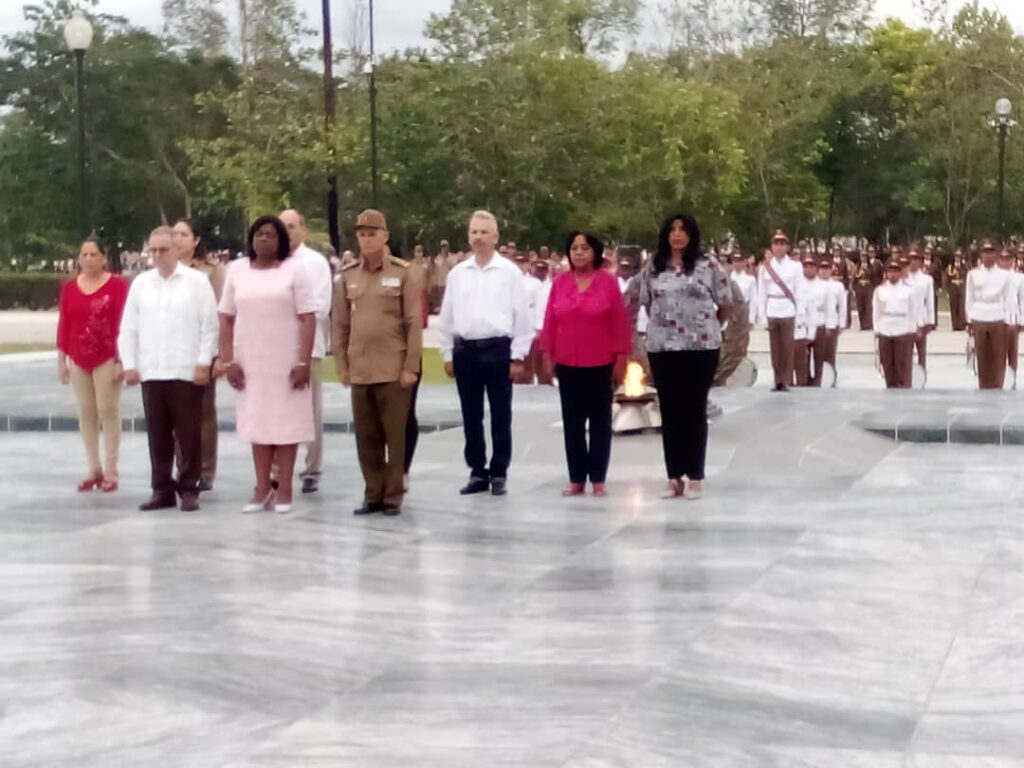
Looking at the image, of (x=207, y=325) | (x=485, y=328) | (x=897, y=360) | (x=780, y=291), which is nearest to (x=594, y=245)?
(x=485, y=328)

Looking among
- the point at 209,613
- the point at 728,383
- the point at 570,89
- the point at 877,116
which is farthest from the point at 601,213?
the point at 209,613

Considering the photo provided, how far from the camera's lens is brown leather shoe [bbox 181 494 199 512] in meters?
10.1

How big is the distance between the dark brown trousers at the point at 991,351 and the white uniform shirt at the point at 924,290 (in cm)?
84

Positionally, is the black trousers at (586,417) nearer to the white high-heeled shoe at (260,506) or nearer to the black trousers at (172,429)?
the white high-heeled shoe at (260,506)

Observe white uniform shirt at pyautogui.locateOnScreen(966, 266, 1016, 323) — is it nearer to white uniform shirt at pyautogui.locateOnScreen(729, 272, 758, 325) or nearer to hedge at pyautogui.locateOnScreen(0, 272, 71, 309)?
white uniform shirt at pyautogui.locateOnScreen(729, 272, 758, 325)

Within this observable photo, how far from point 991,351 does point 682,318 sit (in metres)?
8.85

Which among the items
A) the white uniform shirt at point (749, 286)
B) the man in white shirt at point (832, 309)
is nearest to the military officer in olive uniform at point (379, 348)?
the man in white shirt at point (832, 309)

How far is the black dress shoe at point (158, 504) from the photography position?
10.2 meters

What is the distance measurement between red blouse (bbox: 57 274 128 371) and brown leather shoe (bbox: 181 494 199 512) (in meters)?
1.16

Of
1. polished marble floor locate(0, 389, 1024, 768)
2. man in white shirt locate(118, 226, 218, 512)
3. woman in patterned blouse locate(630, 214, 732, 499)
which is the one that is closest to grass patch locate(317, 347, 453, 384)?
man in white shirt locate(118, 226, 218, 512)

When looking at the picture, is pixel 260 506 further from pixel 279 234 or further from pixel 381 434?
pixel 279 234

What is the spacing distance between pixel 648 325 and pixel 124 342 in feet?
9.65

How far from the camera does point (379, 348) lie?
9.74 metres

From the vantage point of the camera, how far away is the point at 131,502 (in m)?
10.5
